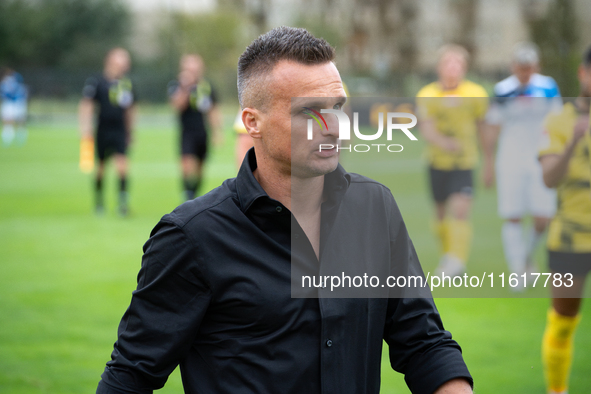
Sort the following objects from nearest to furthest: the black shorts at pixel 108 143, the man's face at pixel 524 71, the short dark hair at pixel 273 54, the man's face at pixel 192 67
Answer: the short dark hair at pixel 273 54 < the man's face at pixel 524 71 < the man's face at pixel 192 67 < the black shorts at pixel 108 143

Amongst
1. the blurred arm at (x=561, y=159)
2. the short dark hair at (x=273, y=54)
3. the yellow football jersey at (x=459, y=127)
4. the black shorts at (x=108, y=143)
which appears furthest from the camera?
the black shorts at (x=108, y=143)

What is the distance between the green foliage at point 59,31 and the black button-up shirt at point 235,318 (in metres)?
52.7

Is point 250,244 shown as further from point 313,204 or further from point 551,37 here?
point 551,37

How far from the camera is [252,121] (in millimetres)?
2172

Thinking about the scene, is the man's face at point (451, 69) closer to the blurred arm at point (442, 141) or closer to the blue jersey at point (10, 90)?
the blurred arm at point (442, 141)

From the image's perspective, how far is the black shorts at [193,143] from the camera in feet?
39.2

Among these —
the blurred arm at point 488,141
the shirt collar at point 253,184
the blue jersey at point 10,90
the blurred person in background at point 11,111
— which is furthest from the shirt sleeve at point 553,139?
the blue jersey at point 10,90

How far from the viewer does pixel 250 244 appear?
202 centimetres

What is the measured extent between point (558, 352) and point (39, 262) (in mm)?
6467

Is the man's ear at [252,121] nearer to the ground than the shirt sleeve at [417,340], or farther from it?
farther from it

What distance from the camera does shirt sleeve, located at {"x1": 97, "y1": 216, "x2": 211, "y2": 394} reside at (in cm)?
197

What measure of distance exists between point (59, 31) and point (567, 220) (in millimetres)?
55612

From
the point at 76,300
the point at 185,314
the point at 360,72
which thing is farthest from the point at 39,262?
the point at 360,72

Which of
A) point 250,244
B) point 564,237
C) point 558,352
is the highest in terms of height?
point 250,244
